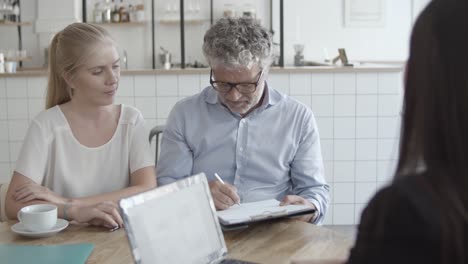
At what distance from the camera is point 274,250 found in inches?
53.5

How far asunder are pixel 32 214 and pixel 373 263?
99cm

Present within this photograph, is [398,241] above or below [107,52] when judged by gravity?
below

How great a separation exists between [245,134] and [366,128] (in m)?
1.87

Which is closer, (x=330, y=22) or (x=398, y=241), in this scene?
(x=398, y=241)

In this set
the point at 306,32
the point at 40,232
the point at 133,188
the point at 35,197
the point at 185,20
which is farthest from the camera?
the point at 306,32

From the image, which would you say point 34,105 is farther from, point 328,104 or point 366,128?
point 366,128

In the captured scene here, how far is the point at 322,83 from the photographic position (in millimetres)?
3604

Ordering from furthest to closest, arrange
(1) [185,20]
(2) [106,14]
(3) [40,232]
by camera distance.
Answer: (1) [185,20]
(2) [106,14]
(3) [40,232]

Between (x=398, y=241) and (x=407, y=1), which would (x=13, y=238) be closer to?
(x=398, y=241)

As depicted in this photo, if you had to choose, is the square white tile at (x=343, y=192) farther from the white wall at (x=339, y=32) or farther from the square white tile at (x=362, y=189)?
the white wall at (x=339, y=32)

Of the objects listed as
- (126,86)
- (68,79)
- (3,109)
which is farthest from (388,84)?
(3,109)

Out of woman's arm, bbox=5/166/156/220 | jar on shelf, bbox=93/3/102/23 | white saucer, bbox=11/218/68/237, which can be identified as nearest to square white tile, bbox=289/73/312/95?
woman's arm, bbox=5/166/156/220

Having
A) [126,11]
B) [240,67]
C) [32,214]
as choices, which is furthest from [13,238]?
[126,11]

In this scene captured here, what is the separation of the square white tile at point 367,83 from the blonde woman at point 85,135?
6.48 ft
